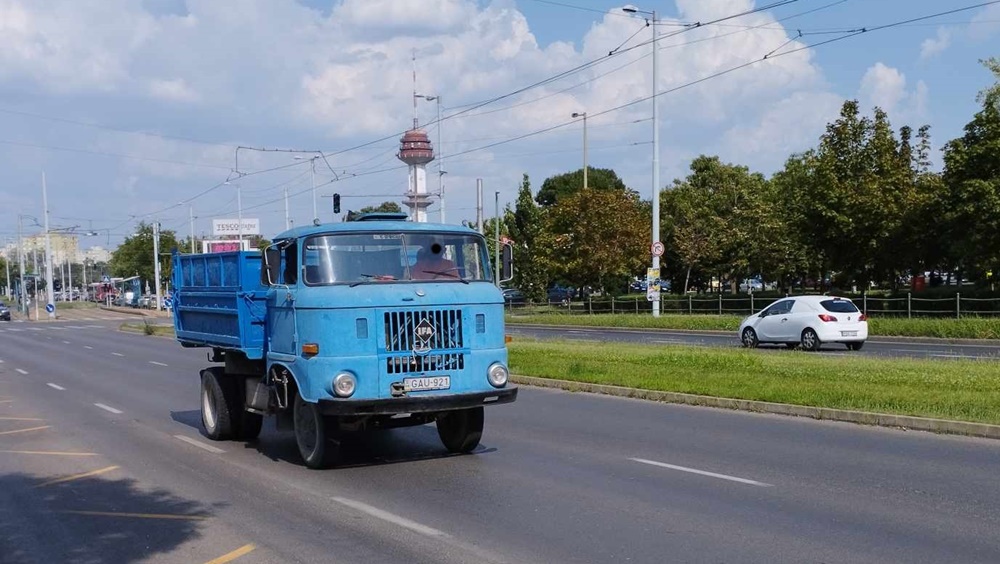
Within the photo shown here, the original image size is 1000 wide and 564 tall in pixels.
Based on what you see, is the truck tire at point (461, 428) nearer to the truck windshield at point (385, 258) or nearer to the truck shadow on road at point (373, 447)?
the truck shadow on road at point (373, 447)

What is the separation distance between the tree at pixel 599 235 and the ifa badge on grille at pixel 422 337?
4714 cm

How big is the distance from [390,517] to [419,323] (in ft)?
7.83

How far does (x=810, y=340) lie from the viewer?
2688cm

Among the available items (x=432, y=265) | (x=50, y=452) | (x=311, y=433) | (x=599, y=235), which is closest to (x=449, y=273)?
Answer: (x=432, y=265)

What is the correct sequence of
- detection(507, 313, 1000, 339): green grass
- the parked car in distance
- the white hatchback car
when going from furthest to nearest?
the parked car in distance, detection(507, 313, 1000, 339): green grass, the white hatchback car

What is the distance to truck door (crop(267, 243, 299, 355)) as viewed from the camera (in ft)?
34.5

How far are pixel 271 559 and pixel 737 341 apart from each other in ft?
87.1

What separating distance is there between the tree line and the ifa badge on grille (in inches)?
1319

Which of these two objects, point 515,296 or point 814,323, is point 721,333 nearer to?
point 814,323

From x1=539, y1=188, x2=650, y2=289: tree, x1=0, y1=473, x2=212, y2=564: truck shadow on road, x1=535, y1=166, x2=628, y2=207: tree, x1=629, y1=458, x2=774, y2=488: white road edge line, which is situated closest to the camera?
x1=0, y1=473, x2=212, y2=564: truck shadow on road

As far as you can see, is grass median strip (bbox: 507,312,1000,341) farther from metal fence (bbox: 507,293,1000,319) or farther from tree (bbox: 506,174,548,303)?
tree (bbox: 506,174,548,303)

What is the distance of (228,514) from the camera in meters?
8.47

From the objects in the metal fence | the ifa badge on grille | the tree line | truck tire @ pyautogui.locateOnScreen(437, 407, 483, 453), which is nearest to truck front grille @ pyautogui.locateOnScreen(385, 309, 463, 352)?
the ifa badge on grille

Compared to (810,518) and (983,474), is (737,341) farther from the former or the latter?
(810,518)
